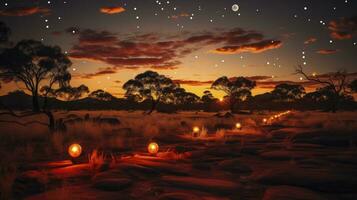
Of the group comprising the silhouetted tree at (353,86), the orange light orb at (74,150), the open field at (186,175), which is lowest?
the open field at (186,175)

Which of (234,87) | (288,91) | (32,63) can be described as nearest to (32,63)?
(32,63)

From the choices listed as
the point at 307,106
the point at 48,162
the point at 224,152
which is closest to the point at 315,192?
the point at 224,152

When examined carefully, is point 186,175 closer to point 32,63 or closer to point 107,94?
point 32,63

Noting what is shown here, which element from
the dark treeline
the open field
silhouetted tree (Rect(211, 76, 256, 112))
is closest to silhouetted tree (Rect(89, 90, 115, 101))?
the dark treeline

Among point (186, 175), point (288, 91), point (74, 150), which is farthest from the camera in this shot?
point (288, 91)

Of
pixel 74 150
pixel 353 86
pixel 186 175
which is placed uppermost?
pixel 353 86

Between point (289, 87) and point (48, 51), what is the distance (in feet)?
250

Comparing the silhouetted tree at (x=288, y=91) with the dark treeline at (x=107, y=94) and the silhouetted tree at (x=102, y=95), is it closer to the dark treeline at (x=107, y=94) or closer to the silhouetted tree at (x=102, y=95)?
the dark treeline at (x=107, y=94)

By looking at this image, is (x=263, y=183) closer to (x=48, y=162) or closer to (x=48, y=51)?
(x=48, y=162)

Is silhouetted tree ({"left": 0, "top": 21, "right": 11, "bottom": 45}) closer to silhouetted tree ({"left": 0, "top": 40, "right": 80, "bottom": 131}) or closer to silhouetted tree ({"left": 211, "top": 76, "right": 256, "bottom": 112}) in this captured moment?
silhouetted tree ({"left": 0, "top": 40, "right": 80, "bottom": 131})

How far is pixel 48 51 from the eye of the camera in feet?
80.5

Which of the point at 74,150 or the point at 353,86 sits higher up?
the point at 353,86

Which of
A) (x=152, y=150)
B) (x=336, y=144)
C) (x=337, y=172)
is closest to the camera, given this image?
(x=337, y=172)

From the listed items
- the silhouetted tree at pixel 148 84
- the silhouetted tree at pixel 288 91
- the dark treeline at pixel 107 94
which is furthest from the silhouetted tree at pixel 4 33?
the silhouetted tree at pixel 288 91
